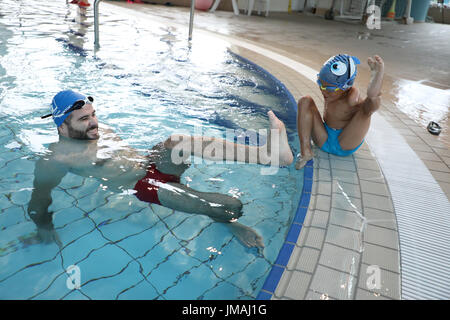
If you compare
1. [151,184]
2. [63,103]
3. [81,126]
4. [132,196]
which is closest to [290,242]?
[151,184]

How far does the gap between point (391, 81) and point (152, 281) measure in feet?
19.9

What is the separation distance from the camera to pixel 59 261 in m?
2.12

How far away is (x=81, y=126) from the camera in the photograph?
265 centimetres

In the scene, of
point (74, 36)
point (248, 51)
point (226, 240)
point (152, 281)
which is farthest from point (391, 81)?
point (74, 36)

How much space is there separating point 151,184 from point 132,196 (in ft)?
0.69

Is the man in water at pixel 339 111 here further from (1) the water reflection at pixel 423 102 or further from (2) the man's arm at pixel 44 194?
(2) the man's arm at pixel 44 194

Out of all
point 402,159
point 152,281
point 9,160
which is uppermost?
point 402,159

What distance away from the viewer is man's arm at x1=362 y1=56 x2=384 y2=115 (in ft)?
8.47

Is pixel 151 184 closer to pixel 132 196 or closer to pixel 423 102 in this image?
pixel 132 196

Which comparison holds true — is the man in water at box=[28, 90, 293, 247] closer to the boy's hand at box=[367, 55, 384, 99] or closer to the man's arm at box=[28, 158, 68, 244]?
the man's arm at box=[28, 158, 68, 244]

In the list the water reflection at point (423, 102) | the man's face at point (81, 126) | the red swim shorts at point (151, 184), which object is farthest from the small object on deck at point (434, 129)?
the man's face at point (81, 126)

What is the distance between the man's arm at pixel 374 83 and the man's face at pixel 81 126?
216 cm

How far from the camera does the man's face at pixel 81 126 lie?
261 cm
